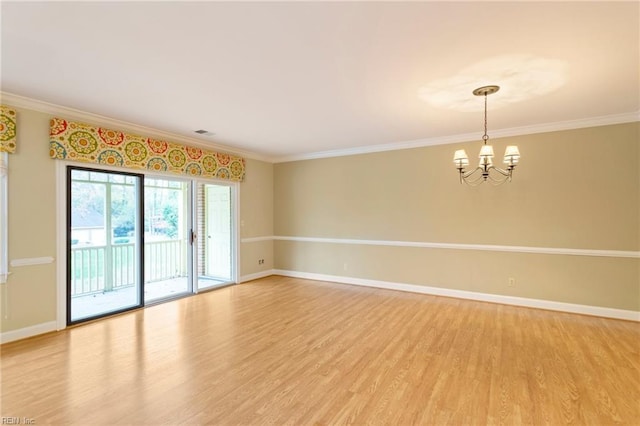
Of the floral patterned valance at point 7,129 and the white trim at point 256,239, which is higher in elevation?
the floral patterned valance at point 7,129

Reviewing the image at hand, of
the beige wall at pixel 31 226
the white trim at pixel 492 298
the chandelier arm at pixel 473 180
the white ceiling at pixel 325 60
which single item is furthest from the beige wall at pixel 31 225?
the chandelier arm at pixel 473 180

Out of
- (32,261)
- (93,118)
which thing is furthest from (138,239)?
(93,118)

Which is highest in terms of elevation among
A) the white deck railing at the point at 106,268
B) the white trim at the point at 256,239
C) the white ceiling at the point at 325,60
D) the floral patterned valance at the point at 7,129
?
the white ceiling at the point at 325,60

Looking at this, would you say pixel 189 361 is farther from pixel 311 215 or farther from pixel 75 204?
pixel 311 215

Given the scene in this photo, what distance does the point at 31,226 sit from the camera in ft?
11.2

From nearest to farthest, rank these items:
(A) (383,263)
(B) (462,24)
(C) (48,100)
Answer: (B) (462,24)
(C) (48,100)
(A) (383,263)

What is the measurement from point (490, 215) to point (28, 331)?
6.32 metres

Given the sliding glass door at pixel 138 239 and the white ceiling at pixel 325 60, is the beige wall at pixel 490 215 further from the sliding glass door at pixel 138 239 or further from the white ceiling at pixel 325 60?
the sliding glass door at pixel 138 239

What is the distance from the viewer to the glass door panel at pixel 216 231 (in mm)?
6035

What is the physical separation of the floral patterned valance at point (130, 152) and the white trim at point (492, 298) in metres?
2.95

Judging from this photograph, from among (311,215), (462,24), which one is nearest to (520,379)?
(462,24)

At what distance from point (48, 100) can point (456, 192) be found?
5.70 metres

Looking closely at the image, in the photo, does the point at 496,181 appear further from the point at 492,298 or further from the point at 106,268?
the point at 106,268

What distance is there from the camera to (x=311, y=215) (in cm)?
644
